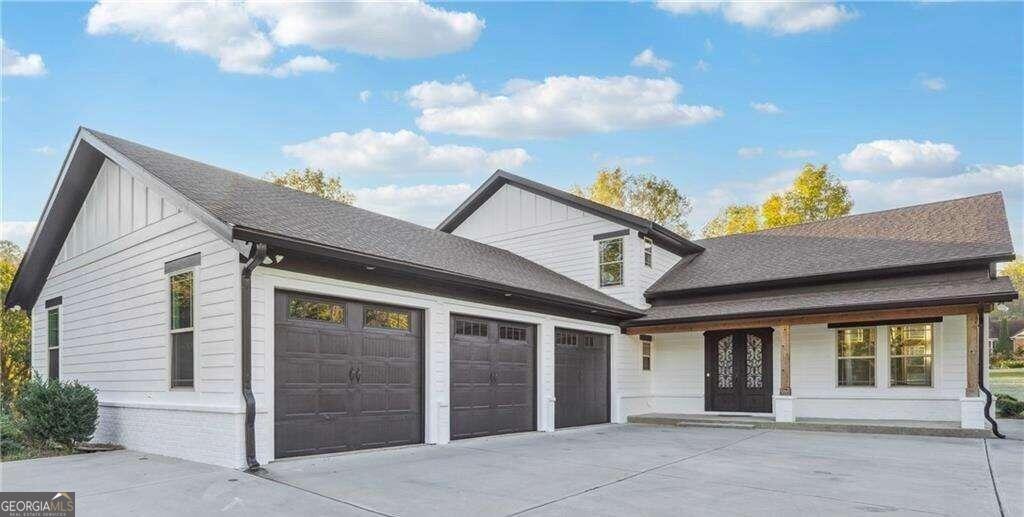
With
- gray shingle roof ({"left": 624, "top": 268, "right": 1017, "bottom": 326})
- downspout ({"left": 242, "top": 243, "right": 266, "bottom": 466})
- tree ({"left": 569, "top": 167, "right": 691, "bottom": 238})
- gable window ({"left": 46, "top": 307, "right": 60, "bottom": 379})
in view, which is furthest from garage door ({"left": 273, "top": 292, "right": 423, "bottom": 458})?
tree ({"left": 569, "top": 167, "right": 691, "bottom": 238})

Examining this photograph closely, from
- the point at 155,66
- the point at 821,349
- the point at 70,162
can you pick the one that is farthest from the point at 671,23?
the point at 70,162

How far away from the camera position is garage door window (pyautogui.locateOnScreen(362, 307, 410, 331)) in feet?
30.5

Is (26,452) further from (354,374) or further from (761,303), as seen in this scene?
(761,303)

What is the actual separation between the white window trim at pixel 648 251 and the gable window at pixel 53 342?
1297 cm

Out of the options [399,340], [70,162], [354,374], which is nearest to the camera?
[354,374]

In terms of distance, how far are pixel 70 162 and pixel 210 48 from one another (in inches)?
234

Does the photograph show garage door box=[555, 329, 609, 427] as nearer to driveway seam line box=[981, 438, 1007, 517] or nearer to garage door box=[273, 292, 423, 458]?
garage door box=[273, 292, 423, 458]

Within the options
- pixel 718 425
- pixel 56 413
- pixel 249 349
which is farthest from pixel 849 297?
pixel 56 413

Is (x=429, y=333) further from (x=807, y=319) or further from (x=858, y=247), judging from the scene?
(x=858, y=247)

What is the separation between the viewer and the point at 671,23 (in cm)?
1620

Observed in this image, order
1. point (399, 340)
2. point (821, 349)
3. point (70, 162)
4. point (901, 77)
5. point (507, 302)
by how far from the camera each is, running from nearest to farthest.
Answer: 1. point (399, 340)
2. point (70, 162)
3. point (507, 302)
4. point (821, 349)
5. point (901, 77)

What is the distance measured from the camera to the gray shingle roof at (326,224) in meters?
8.64

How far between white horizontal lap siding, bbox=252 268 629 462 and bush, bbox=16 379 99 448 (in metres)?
3.73

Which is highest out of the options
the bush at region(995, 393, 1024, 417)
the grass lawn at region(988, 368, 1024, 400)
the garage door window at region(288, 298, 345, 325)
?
the garage door window at region(288, 298, 345, 325)
